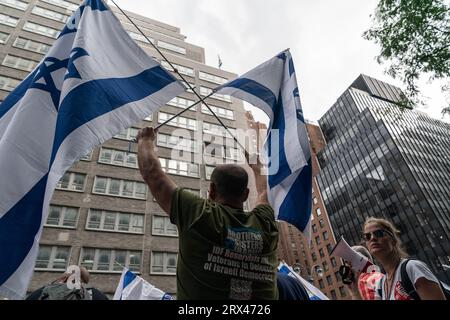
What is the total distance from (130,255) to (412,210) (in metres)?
44.6

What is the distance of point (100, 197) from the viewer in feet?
74.3

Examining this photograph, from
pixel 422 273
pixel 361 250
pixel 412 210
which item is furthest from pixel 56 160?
pixel 412 210

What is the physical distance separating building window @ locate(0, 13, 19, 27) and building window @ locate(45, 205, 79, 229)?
843 inches

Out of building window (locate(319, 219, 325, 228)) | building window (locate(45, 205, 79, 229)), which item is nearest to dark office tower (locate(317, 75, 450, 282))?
building window (locate(319, 219, 325, 228))

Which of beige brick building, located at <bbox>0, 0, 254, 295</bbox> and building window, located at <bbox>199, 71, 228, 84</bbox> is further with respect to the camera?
building window, located at <bbox>199, 71, 228, 84</bbox>

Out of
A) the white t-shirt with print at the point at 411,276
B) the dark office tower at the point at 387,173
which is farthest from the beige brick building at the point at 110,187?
the dark office tower at the point at 387,173

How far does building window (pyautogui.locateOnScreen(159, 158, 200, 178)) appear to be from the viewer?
26922mm

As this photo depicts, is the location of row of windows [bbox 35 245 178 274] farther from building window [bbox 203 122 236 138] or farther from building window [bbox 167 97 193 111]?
building window [bbox 167 97 193 111]

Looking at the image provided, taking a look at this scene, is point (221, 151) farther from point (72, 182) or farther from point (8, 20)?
point (8, 20)

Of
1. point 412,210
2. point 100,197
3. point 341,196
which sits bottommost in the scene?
point 100,197

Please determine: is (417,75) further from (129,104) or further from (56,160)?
(56,160)

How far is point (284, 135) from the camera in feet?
13.5

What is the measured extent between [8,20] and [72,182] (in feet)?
66.6

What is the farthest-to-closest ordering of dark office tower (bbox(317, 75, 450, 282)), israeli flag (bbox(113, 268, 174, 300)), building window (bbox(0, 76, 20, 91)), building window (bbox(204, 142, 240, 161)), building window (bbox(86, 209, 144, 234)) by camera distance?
1. dark office tower (bbox(317, 75, 450, 282))
2. building window (bbox(204, 142, 240, 161))
3. building window (bbox(0, 76, 20, 91))
4. building window (bbox(86, 209, 144, 234))
5. israeli flag (bbox(113, 268, 174, 300))
